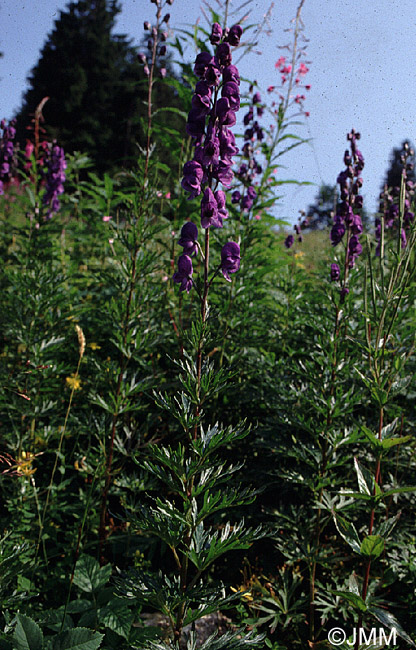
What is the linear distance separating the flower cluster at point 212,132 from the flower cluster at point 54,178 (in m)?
3.16

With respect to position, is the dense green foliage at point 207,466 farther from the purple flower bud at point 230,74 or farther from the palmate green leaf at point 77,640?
the purple flower bud at point 230,74

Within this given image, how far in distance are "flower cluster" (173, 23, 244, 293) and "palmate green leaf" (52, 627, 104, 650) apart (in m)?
1.32

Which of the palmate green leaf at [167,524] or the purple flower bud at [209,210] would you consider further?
the purple flower bud at [209,210]

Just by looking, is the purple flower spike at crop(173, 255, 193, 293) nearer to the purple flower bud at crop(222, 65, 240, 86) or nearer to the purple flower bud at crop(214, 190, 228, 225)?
the purple flower bud at crop(214, 190, 228, 225)

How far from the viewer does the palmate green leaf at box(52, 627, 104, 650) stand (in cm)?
158

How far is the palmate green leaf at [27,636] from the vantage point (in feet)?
5.04

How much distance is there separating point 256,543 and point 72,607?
48.2 inches

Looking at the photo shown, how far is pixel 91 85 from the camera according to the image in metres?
27.5

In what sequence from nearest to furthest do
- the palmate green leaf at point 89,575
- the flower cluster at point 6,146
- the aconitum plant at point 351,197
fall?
1. the palmate green leaf at point 89,575
2. the aconitum plant at point 351,197
3. the flower cluster at point 6,146

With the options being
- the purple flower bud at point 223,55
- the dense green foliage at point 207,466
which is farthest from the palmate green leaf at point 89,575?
the purple flower bud at point 223,55

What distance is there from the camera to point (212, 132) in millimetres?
1880

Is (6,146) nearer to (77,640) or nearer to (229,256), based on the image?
(229,256)

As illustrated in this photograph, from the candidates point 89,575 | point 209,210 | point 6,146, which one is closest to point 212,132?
point 209,210

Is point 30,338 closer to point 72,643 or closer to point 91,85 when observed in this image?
point 72,643
